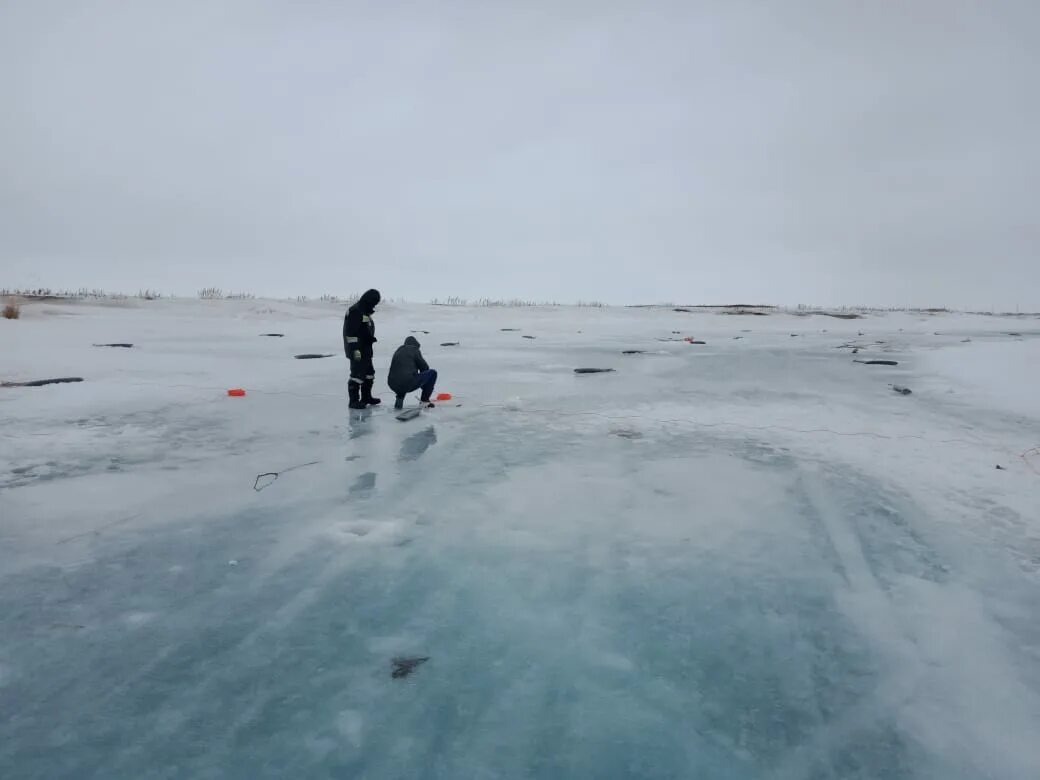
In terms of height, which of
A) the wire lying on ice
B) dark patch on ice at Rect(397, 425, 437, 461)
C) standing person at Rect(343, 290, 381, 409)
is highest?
standing person at Rect(343, 290, 381, 409)

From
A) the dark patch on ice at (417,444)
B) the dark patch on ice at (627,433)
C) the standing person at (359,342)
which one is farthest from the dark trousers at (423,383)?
the dark patch on ice at (627,433)

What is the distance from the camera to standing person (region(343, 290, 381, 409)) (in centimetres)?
858

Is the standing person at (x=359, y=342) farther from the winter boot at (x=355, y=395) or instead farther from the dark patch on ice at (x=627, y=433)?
the dark patch on ice at (x=627, y=433)

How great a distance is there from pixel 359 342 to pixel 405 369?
2.39 feet

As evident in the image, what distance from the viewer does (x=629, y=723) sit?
2.39m

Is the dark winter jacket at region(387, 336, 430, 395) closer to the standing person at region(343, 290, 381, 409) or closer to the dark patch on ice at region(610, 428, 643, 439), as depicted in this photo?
the standing person at region(343, 290, 381, 409)

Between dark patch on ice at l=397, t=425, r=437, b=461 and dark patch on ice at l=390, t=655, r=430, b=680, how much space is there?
3.50 metres

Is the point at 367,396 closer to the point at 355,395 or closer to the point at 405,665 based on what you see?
the point at 355,395

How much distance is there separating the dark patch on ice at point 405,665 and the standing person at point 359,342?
20.3 feet

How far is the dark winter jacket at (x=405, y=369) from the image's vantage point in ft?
28.9

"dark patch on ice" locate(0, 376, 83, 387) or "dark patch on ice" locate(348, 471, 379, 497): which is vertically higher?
"dark patch on ice" locate(0, 376, 83, 387)

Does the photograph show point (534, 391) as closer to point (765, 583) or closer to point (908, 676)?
point (765, 583)

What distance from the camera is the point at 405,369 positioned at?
881cm

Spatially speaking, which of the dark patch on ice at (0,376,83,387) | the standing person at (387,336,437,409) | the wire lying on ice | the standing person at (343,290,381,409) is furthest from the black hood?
the dark patch on ice at (0,376,83,387)
